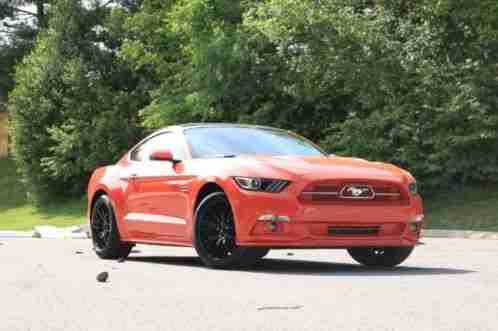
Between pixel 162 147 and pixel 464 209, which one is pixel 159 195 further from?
pixel 464 209

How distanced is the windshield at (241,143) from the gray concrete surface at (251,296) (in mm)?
1211

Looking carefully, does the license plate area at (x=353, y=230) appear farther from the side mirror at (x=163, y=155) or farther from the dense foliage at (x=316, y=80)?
the dense foliage at (x=316, y=80)

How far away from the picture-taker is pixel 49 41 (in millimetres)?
49281

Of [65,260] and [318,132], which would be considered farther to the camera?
[318,132]

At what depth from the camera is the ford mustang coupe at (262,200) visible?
11.2 metres

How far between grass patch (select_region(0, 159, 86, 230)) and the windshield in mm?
27170

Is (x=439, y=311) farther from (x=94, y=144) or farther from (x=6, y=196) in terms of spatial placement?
(x=6, y=196)

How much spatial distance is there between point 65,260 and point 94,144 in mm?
32689

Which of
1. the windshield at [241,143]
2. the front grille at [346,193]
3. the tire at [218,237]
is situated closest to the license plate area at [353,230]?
the front grille at [346,193]

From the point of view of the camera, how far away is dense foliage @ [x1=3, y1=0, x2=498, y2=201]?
31328 millimetres

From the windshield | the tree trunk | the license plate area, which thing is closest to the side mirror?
the windshield

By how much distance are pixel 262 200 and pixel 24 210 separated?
39160mm

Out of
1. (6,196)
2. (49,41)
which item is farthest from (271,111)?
(6,196)

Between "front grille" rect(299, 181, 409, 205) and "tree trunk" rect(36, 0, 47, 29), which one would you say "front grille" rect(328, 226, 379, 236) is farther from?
"tree trunk" rect(36, 0, 47, 29)
